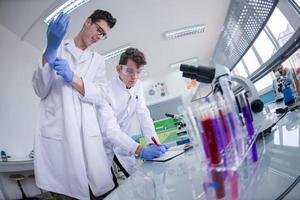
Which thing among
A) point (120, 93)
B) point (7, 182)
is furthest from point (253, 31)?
point (7, 182)

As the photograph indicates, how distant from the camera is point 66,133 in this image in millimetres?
1045

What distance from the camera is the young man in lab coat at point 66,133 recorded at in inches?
40.5

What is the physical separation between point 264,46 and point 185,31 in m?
0.89

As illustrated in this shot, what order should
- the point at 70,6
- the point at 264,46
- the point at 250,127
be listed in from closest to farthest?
the point at 250,127, the point at 264,46, the point at 70,6

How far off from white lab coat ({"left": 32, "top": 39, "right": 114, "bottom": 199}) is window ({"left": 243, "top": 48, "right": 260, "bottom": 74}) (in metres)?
1.14

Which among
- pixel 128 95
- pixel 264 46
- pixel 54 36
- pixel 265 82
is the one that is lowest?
pixel 265 82

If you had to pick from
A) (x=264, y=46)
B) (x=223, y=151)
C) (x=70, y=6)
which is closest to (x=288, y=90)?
(x=264, y=46)

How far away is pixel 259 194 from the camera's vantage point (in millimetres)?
311

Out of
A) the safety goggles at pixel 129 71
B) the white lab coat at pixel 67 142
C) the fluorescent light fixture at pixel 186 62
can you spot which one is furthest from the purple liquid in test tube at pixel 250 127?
the fluorescent light fixture at pixel 186 62

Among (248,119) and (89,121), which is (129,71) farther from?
(248,119)

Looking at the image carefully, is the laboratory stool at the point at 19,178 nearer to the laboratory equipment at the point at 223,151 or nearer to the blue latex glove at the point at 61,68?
the blue latex glove at the point at 61,68

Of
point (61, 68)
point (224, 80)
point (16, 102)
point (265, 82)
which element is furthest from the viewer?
point (16, 102)

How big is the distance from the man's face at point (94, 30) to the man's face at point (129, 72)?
0.41 meters

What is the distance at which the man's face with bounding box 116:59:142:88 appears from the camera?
163cm
